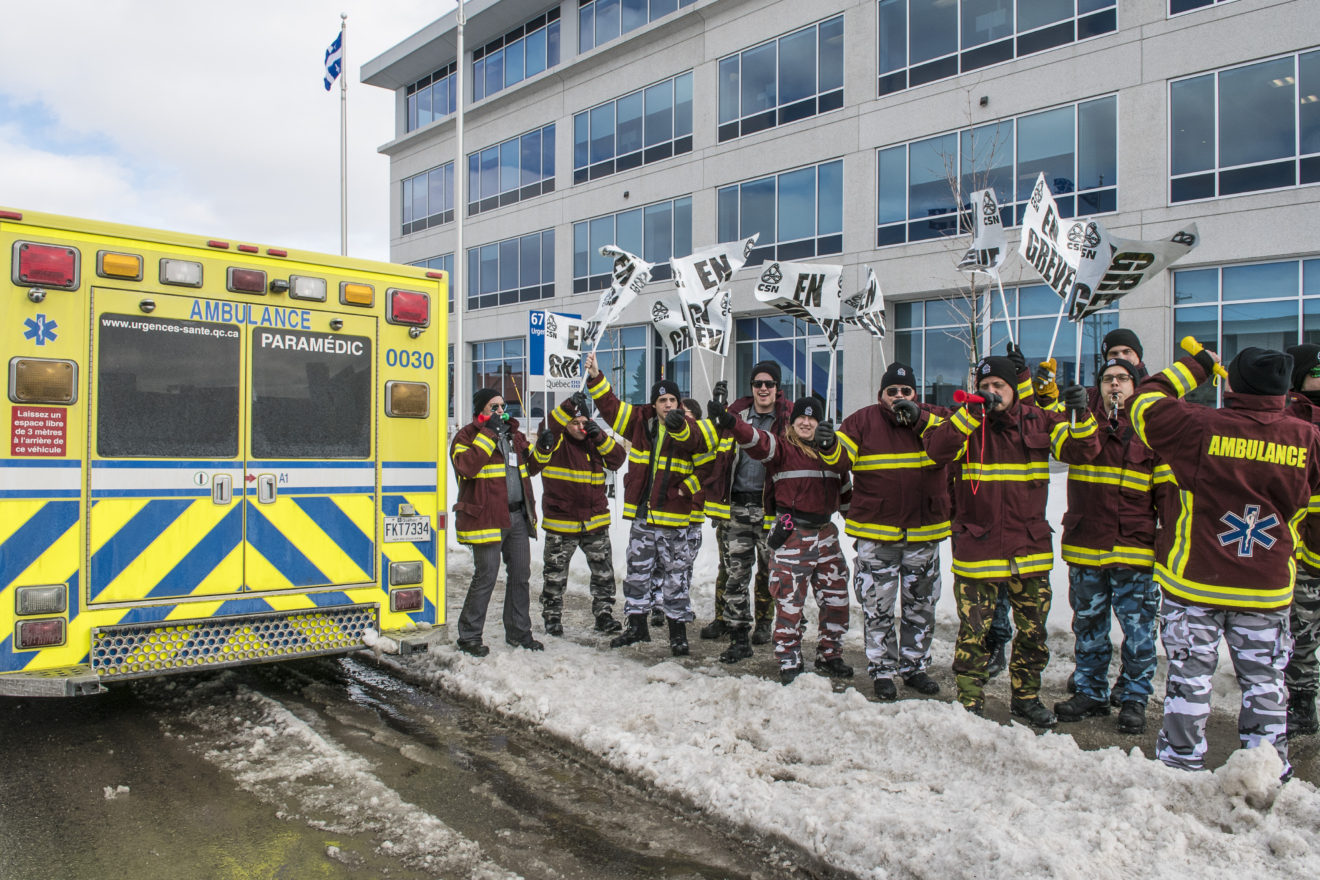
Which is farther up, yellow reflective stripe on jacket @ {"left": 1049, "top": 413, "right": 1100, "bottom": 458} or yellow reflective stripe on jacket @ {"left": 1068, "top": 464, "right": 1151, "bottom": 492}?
yellow reflective stripe on jacket @ {"left": 1049, "top": 413, "right": 1100, "bottom": 458}

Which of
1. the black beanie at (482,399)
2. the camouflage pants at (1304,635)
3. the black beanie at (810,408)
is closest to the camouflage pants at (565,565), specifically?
the black beanie at (482,399)

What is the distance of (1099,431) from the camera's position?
549cm

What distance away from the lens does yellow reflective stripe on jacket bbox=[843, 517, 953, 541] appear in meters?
5.86

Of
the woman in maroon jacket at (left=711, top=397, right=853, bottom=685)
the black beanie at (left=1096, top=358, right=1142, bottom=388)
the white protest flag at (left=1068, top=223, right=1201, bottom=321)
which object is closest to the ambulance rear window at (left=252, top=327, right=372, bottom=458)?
the woman in maroon jacket at (left=711, top=397, right=853, bottom=685)

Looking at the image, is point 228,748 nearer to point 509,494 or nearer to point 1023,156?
point 509,494

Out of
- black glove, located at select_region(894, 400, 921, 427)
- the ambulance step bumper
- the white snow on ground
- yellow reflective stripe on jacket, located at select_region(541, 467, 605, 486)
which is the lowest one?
the white snow on ground

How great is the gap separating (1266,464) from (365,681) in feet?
18.0

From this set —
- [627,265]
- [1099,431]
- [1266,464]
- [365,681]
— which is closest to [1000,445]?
[1099,431]

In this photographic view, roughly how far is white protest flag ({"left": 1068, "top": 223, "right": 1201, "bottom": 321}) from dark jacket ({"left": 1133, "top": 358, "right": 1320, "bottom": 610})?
2.21m

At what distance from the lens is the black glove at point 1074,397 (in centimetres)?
495

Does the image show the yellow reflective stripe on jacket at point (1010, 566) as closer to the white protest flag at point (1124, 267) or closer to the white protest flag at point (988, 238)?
the white protest flag at point (1124, 267)

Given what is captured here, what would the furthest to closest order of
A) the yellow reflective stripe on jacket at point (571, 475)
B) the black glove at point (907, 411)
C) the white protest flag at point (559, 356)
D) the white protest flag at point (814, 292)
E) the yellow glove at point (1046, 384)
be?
1. the white protest flag at point (559, 356)
2. the white protest flag at point (814, 292)
3. the yellow reflective stripe on jacket at point (571, 475)
4. the black glove at point (907, 411)
5. the yellow glove at point (1046, 384)

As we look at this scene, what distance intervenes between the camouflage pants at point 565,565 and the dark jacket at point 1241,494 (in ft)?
14.9

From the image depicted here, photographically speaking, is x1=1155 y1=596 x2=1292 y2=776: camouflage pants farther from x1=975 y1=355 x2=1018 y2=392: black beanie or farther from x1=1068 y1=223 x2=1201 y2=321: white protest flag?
x1=1068 y1=223 x2=1201 y2=321: white protest flag
